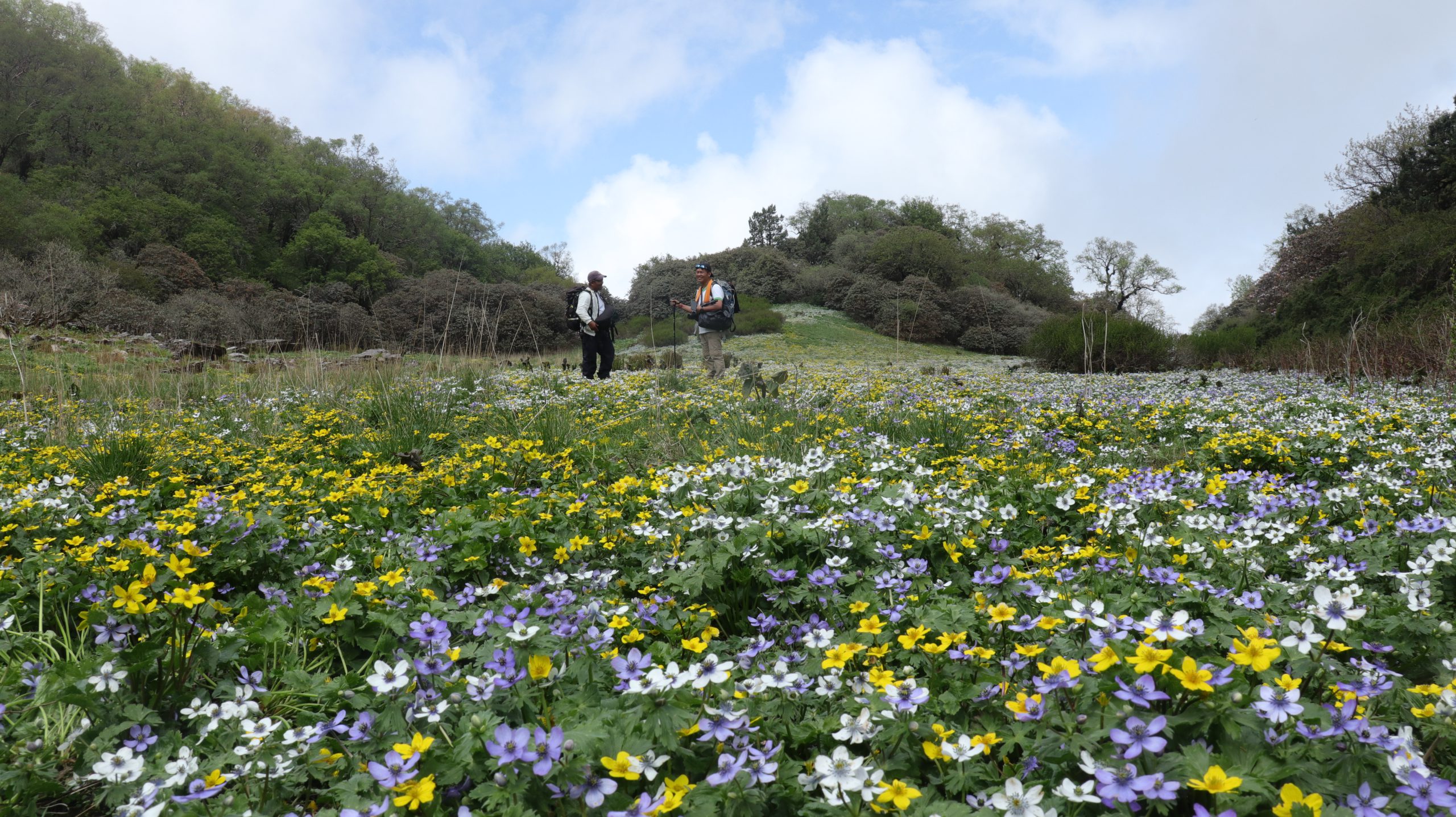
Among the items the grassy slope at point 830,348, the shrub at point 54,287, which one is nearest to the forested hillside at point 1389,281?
the grassy slope at point 830,348

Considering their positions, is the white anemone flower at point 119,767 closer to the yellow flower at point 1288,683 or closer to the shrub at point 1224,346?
the yellow flower at point 1288,683

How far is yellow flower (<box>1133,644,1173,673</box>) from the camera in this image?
126cm

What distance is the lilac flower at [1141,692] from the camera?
126 centimetres

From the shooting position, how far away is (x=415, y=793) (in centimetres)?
125

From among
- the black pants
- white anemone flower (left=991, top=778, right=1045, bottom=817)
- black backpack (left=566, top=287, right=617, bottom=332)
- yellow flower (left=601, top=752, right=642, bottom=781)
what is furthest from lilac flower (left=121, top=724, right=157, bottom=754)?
black backpack (left=566, top=287, right=617, bottom=332)

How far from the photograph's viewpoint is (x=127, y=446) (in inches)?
190

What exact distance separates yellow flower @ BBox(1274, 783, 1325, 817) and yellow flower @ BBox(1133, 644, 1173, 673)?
237 mm

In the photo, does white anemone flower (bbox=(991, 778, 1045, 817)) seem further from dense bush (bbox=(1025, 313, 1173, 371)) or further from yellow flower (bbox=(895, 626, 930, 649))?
dense bush (bbox=(1025, 313, 1173, 371))

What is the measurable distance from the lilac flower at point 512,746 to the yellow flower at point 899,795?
0.63 meters

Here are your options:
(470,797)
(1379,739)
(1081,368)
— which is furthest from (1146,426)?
(1081,368)

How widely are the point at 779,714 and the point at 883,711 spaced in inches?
12.2

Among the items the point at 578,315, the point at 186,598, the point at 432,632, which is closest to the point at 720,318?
the point at 578,315

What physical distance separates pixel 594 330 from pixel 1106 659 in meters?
10.4

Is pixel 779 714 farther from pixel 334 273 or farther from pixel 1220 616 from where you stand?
pixel 334 273
